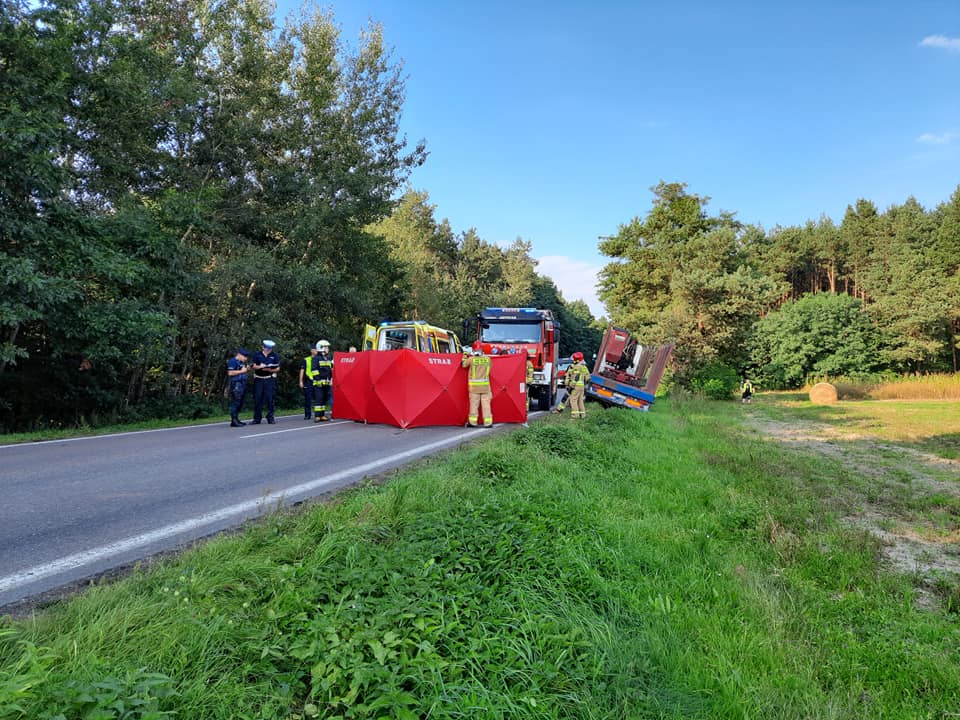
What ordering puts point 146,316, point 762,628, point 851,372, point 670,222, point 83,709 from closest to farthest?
point 83,709, point 762,628, point 146,316, point 851,372, point 670,222

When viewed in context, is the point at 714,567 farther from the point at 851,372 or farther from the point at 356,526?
the point at 851,372

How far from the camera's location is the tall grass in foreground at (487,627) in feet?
6.40

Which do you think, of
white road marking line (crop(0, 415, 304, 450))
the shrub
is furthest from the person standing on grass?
the shrub

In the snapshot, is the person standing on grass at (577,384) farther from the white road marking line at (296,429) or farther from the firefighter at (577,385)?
the white road marking line at (296,429)

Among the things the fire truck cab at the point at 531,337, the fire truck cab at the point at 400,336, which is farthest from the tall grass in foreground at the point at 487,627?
the fire truck cab at the point at 531,337

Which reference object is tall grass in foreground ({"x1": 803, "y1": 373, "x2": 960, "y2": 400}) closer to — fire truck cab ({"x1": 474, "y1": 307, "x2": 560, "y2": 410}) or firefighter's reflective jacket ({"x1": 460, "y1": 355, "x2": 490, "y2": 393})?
fire truck cab ({"x1": 474, "y1": 307, "x2": 560, "y2": 410})

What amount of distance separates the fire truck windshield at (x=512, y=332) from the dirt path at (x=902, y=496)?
7.20 m

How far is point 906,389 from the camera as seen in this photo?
33281 millimetres

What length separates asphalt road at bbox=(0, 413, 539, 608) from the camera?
3602 millimetres

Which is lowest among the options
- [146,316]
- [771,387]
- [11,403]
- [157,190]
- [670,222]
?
[771,387]

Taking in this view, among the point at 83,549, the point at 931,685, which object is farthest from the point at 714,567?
the point at 83,549

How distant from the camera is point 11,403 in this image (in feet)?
42.7

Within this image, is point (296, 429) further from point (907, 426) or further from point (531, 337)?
point (907, 426)

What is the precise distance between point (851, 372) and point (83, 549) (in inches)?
1937
